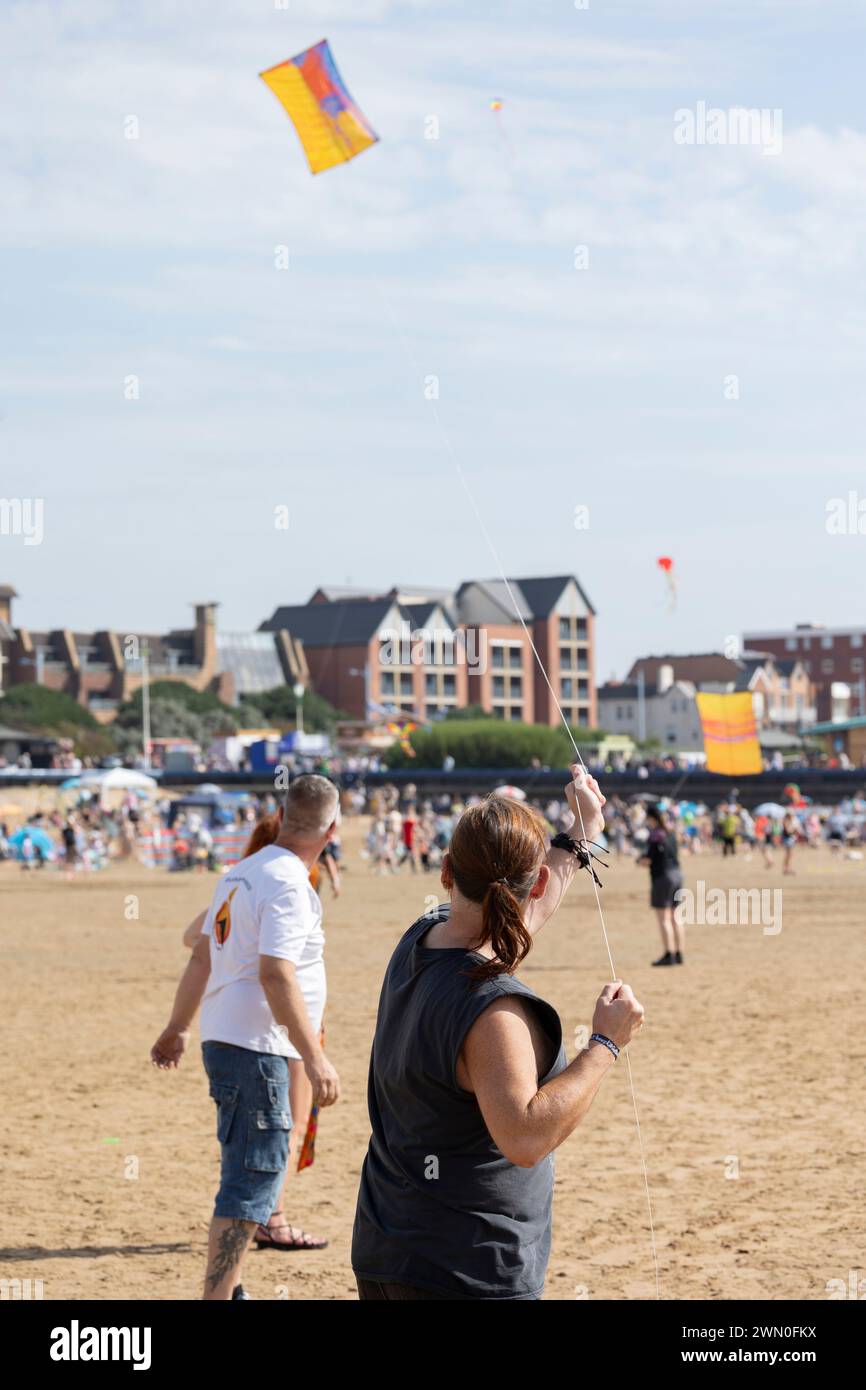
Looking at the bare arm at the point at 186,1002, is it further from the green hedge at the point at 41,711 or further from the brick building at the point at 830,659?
the brick building at the point at 830,659

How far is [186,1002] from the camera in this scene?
18.7 ft

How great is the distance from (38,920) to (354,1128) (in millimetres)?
15585

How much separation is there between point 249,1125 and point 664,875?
1122cm

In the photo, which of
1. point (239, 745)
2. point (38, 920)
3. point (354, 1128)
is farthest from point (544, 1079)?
point (239, 745)

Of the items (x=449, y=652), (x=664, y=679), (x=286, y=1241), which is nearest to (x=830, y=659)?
(x=664, y=679)

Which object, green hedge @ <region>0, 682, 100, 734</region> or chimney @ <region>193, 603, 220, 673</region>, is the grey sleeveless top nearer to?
green hedge @ <region>0, 682, 100, 734</region>

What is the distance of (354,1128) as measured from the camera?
351 inches

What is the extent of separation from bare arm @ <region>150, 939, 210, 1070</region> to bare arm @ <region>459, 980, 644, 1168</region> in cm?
280

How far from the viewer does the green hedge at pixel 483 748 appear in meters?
93.4

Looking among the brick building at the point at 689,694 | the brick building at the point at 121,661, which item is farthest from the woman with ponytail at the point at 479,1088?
the brick building at the point at 689,694

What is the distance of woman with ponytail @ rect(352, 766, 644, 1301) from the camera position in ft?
9.61

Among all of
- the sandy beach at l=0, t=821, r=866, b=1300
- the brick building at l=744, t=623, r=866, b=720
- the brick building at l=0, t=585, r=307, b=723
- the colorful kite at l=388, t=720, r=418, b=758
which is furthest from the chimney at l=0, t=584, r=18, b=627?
the sandy beach at l=0, t=821, r=866, b=1300

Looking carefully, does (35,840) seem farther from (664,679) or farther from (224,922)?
(664,679)
